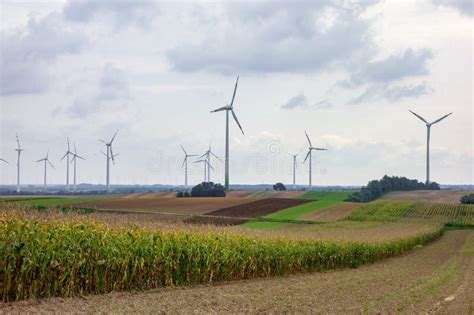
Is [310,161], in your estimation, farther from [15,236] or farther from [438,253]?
[15,236]

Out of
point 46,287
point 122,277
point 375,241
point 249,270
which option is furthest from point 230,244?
point 375,241

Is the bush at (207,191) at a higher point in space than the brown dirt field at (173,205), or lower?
higher

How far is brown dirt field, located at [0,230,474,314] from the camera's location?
2284 cm

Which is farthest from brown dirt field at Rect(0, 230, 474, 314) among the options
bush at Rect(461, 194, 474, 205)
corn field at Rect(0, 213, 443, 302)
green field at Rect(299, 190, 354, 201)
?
green field at Rect(299, 190, 354, 201)

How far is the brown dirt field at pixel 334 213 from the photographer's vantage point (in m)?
92.8

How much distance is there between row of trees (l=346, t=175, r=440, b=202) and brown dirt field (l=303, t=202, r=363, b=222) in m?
40.0

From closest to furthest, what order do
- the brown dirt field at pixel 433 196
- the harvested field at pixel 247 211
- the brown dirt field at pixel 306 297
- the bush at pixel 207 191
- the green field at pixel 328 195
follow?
the brown dirt field at pixel 306 297 < the harvested field at pixel 247 211 < the brown dirt field at pixel 433 196 < the bush at pixel 207 191 < the green field at pixel 328 195

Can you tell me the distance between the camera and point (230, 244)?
3572 centimetres

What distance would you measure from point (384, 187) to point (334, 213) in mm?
72105

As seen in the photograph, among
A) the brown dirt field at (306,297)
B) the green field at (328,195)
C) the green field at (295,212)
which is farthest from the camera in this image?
the green field at (328,195)

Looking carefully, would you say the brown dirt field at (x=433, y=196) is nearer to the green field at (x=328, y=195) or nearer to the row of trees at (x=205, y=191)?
the green field at (x=328, y=195)

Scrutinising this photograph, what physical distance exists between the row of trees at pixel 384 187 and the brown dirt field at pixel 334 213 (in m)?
40.0

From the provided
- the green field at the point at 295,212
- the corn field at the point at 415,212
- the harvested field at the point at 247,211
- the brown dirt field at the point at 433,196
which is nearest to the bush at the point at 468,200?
the brown dirt field at the point at 433,196

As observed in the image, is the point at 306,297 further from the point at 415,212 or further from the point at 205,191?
the point at 205,191
